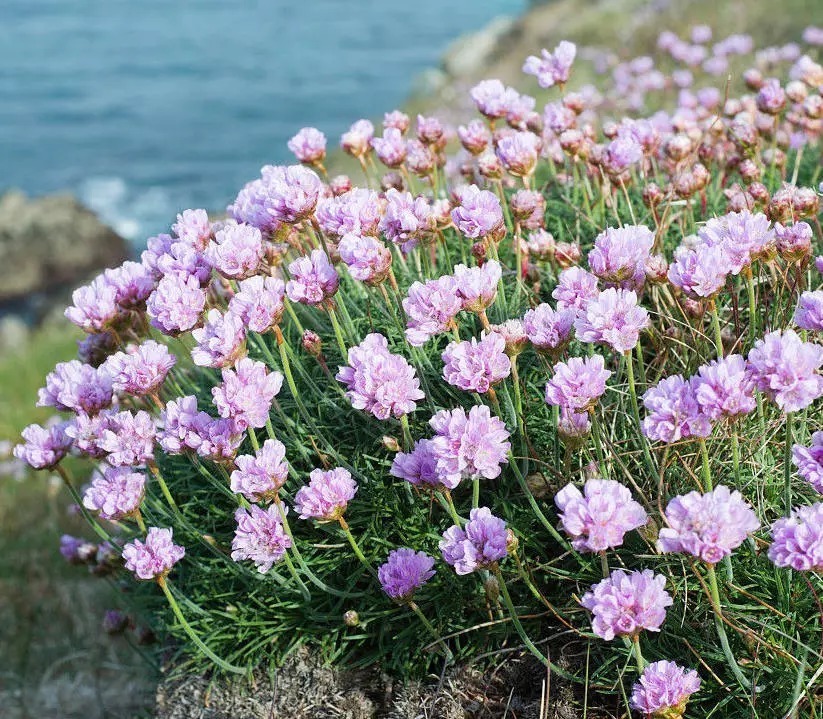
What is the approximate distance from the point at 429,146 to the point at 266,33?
29164 millimetres

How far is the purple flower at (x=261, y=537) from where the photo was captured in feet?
7.77

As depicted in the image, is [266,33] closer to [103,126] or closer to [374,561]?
[103,126]

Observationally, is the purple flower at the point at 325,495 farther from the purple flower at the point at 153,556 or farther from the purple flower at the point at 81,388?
the purple flower at the point at 81,388

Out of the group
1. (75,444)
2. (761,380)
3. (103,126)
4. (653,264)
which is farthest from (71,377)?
(103,126)

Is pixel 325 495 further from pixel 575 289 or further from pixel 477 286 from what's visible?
pixel 575 289

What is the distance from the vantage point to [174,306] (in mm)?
2482

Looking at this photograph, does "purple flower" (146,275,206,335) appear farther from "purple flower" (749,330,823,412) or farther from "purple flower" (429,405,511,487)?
"purple flower" (749,330,823,412)

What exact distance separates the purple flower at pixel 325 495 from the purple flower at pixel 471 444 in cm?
36

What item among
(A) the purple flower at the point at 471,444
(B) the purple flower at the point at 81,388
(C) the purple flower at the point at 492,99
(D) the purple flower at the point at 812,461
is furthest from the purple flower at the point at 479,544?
(C) the purple flower at the point at 492,99

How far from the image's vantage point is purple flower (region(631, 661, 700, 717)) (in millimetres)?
1900

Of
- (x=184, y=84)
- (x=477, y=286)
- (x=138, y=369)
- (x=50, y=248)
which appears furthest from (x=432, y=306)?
(x=184, y=84)

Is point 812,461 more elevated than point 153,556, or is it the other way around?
point 812,461

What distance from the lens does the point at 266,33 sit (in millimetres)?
30438

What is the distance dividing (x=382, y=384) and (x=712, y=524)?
787 millimetres
